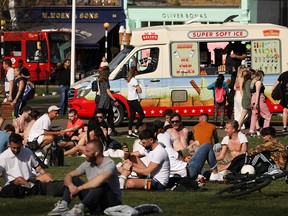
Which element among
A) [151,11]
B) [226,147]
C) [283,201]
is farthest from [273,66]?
[151,11]

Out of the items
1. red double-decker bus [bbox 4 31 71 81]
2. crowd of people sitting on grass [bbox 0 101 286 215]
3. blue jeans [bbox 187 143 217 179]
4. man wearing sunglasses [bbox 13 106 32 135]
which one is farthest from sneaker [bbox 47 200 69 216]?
red double-decker bus [bbox 4 31 71 81]

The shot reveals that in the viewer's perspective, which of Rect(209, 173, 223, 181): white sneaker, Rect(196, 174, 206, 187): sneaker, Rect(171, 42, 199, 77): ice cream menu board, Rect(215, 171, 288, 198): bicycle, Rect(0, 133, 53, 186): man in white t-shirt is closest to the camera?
Rect(215, 171, 288, 198): bicycle

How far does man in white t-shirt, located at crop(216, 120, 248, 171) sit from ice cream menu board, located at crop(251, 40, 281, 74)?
10.3m

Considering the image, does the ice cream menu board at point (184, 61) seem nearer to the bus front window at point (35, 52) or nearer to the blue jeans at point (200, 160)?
the blue jeans at point (200, 160)

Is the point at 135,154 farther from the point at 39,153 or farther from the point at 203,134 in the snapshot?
the point at 39,153

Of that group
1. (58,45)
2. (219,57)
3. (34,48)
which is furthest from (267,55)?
(58,45)

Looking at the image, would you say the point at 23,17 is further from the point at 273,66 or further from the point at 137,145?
the point at 137,145

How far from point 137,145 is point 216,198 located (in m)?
3.34

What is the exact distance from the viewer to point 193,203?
15.4m

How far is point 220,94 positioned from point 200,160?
10563 millimetres

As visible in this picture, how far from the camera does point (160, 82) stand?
1175 inches

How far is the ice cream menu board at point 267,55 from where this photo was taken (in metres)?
30.1

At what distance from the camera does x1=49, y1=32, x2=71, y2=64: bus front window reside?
5822 centimetres

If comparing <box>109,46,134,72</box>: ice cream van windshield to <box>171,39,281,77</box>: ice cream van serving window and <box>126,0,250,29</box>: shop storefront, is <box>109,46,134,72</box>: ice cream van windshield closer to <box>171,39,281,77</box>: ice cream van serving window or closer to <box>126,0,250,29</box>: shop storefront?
<box>171,39,281,77</box>: ice cream van serving window
